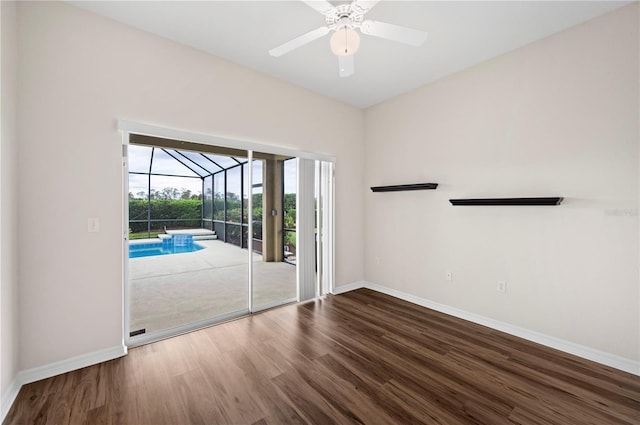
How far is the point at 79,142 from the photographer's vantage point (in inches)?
88.0

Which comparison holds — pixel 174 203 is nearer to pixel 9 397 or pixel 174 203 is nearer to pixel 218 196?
pixel 218 196

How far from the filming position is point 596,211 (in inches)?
93.1

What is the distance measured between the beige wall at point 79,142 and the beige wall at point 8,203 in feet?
0.25

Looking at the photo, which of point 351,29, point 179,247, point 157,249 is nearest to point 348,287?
point 179,247

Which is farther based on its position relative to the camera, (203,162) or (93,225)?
(203,162)

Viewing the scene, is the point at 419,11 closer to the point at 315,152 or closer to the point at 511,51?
the point at 511,51

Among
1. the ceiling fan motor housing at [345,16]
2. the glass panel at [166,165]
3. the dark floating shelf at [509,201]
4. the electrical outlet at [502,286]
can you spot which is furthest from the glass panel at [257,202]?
the electrical outlet at [502,286]

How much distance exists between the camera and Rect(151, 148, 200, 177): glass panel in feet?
9.21

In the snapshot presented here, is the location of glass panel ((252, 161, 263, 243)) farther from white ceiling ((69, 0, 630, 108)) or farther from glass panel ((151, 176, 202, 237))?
white ceiling ((69, 0, 630, 108))

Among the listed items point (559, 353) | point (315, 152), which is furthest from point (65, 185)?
Answer: point (559, 353)

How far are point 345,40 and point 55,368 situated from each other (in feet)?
11.3

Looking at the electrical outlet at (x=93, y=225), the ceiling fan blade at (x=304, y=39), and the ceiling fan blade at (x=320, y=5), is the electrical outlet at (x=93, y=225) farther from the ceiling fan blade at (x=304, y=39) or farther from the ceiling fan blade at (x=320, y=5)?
the ceiling fan blade at (x=320, y=5)

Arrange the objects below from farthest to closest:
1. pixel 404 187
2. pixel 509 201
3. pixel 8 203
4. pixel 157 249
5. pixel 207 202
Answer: pixel 404 187, pixel 207 202, pixel 157 249, pixel 509 201, pixel 8 203

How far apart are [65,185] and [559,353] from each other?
4.69 m
